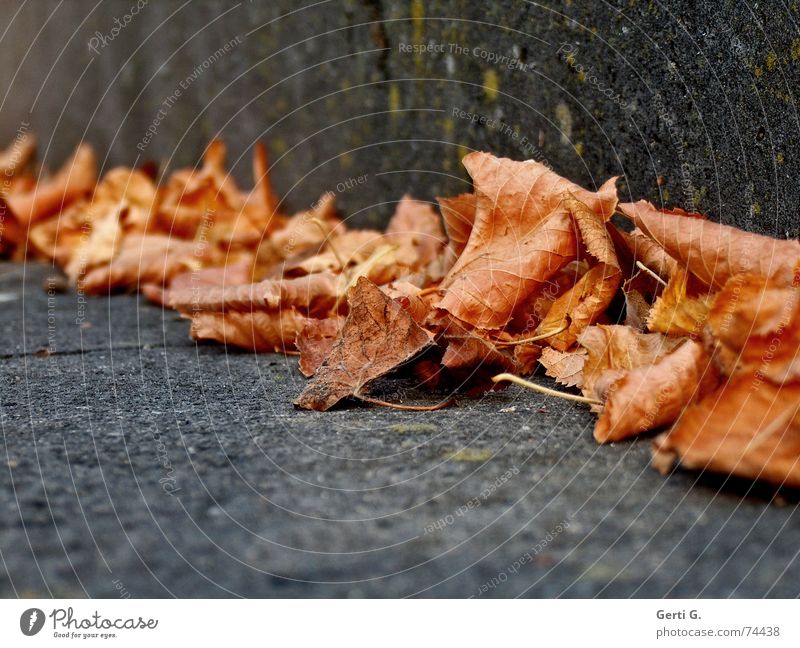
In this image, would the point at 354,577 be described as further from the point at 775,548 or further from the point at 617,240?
the point at 617,240

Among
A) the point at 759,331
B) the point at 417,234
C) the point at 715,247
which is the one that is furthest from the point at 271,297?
the point at 759,331

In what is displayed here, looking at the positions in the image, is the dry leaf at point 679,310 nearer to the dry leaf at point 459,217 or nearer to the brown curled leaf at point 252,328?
the dry leaf at point 459,217

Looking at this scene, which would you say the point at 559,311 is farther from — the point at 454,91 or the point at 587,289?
the point at 454,91

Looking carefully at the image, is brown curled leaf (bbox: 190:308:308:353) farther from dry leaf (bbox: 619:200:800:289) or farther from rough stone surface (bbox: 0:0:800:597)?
dry leaf (bbox: 619:200:800:289)

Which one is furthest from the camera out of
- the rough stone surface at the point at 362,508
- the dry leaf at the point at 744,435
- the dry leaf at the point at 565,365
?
the dry leaf at the point at 565,365

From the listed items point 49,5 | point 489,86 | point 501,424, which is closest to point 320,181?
point 489,86

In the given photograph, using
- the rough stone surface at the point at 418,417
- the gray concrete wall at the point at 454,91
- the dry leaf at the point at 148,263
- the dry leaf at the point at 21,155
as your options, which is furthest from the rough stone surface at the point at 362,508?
the dry leaf at the point at 21,155
